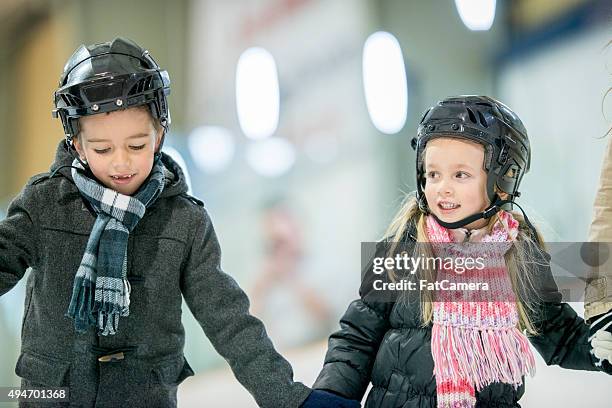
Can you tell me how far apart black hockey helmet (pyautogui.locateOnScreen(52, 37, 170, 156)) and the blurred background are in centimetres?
77

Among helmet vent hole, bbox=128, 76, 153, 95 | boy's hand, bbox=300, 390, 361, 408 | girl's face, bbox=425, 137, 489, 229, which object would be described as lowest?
boy's hand, bbox=300, 390, 361, 408

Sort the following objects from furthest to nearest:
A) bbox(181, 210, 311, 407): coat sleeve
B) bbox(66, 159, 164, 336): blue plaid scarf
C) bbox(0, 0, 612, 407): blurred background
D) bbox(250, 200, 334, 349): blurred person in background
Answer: bbox(250, 200, 334, 349): blurred person in background
bbox(0, 0, 612, 407): blurred background
bbox(181, 210, 311, 407): coat sleeve
bbox(66, 159, 164, 336): blue plaid scarf

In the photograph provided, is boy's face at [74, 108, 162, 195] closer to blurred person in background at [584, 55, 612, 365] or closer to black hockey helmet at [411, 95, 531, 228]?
black hockey helmet at [411, 95, 531, 228]

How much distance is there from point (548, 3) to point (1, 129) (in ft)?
6.29

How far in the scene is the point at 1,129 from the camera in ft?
9.45

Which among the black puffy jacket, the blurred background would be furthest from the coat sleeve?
the blurred background

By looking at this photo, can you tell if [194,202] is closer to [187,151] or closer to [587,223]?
[187,151]

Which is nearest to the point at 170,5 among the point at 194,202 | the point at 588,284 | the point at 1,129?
the point at 1,129

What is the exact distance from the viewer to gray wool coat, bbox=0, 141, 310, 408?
2.09 metres

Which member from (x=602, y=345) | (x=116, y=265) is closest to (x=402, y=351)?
(x=602, y=345)

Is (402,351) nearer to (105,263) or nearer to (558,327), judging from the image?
(558,327)

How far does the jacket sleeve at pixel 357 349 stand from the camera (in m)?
2.18

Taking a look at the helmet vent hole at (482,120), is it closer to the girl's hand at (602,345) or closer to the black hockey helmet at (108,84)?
the girl's hand at (602,345)

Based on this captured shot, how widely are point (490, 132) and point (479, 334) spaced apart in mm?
519
